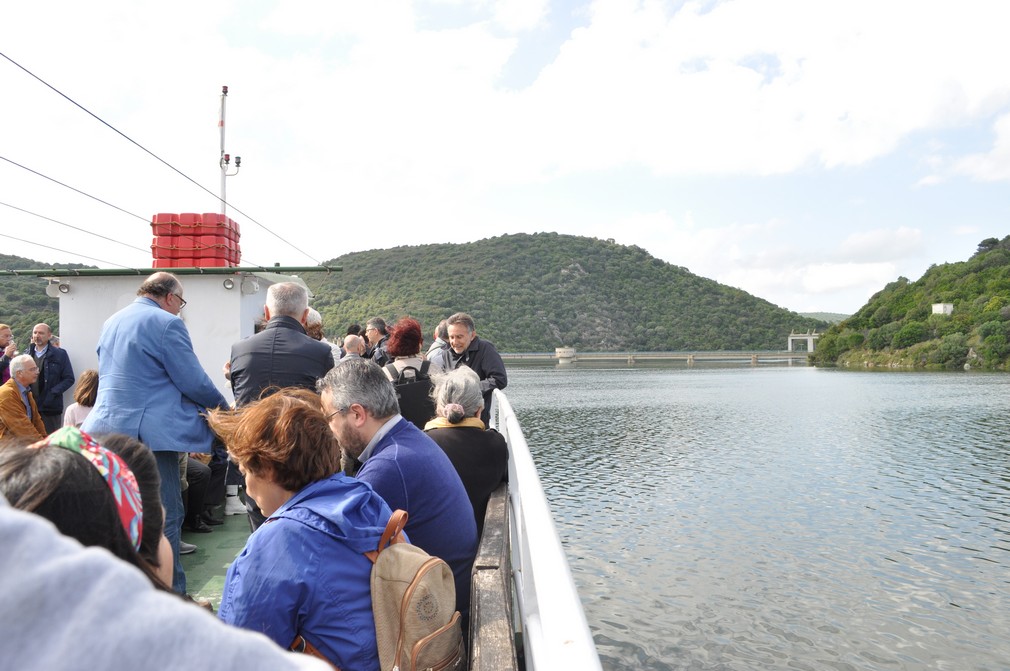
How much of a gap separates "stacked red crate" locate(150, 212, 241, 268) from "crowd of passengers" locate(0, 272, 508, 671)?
204 cm

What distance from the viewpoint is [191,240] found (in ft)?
24.3

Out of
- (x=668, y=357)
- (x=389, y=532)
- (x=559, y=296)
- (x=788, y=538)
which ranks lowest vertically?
(x=788, y=538)

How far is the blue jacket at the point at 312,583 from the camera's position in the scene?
5.62 feet

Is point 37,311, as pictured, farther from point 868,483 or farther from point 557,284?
point 557,284

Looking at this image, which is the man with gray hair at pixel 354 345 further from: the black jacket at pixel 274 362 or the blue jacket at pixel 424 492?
the blue jacket at pixel 424 492

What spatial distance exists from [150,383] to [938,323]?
77862mm

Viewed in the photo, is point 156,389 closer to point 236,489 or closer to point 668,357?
point 236,489

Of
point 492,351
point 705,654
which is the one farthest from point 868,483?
point 492,351

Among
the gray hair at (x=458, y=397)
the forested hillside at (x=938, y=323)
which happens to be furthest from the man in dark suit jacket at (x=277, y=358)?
the forested hillside at (x=938, y=323)

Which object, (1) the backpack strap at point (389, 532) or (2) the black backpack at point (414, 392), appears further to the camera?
(2) the black backpack at point (414, 392)

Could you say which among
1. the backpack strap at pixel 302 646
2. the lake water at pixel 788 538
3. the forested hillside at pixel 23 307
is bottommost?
the lake water at pixel 788 538

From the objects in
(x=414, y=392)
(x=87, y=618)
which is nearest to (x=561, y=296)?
(x=414, y=392)

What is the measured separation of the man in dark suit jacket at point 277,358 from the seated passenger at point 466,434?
24.8 inches

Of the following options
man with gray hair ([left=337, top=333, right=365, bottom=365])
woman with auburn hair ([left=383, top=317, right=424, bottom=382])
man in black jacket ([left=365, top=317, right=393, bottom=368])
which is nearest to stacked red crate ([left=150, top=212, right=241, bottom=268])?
man with gray hair ([left=337, top=333, right=365, bottom=365])
